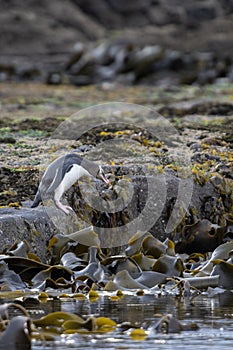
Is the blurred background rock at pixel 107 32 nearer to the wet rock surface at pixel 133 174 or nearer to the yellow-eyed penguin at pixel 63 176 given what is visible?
the wet rock surface at pixel 133 174

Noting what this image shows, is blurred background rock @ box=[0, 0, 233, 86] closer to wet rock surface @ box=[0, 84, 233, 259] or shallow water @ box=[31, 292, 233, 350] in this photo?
wet rock surface @ box=[0, 84, 233, 259]

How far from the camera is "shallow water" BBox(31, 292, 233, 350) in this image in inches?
189

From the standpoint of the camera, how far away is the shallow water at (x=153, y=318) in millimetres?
4805

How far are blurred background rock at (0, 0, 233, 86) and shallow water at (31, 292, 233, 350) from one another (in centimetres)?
1660

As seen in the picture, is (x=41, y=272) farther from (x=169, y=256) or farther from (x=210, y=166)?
(x=210, y=166)

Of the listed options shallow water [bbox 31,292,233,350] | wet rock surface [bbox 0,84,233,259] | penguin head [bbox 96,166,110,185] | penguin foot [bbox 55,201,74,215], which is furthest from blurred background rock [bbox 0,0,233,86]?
shallow water [bbox 31,292,233,350]

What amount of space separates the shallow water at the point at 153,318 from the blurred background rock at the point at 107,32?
16602mm

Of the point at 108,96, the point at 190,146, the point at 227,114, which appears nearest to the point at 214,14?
the point at 108,96

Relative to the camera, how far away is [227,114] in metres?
12.7

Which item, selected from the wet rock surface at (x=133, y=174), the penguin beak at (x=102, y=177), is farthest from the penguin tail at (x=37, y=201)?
the penguin beak at (x=102, y=177)

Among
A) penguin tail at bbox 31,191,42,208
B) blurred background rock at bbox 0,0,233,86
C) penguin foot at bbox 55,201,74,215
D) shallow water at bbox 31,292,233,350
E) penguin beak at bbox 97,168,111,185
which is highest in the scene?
blurred background rock at bbox 0,0,233,86

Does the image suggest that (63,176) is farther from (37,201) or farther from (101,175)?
(101,175)

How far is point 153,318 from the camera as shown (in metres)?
5.51

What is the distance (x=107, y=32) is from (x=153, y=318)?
972 inches
